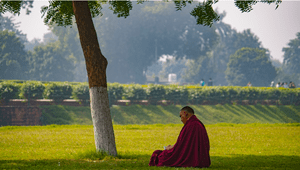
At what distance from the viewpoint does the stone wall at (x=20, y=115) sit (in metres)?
21.8

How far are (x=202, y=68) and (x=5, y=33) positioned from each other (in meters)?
44.4

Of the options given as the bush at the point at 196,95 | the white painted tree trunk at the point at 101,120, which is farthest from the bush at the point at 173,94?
the white painted tree trunk at the point at 101,120

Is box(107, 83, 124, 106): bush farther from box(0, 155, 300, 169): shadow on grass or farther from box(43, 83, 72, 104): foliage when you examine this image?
box(0, 155, 300, 169): shadow on grass

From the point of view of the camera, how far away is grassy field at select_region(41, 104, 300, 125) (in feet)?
77.0

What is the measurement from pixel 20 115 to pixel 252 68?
59441 millimetres

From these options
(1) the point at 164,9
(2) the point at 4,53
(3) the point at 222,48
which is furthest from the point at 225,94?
(3) the point at 222,48

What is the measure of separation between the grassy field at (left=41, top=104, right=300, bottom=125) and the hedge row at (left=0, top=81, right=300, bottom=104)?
75 centimetres

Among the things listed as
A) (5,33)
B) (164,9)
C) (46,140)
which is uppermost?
(164,9)

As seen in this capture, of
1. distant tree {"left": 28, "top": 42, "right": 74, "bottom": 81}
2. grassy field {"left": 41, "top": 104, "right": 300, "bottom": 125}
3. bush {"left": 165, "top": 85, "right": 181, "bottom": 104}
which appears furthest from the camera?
distant tree {"left": 28, "top": 42, "right": 74, "bottom": 81}

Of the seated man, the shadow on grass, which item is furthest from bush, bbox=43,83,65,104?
the seated man

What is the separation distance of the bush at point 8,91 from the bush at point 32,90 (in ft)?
1.29

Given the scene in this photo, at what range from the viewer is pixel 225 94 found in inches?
1163

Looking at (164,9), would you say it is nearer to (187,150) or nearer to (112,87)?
(112,87)

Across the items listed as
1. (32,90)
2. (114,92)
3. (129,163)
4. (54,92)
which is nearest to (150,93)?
(114,92)
